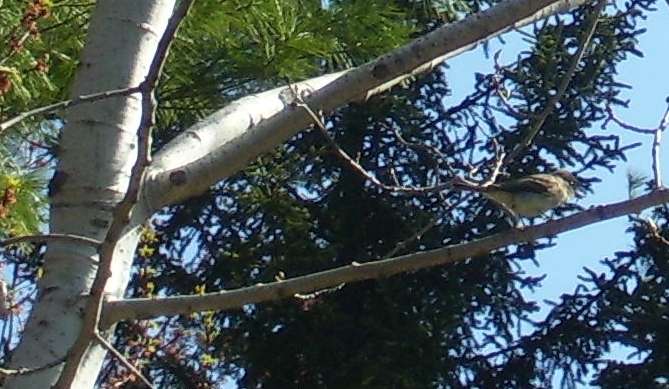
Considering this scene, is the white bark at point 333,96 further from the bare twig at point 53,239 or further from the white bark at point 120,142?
the bare twig at point 53,239

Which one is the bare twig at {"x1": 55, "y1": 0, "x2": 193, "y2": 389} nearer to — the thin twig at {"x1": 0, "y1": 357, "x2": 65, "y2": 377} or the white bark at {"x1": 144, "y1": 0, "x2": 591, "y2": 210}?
the thin twig at {"x1": 0, "y1": 357, "x2": 65, "y2": 377}

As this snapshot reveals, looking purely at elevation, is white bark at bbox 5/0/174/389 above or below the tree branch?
above

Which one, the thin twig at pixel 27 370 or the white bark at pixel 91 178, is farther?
the white bark at pixel 91 178

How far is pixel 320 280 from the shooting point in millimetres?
1813

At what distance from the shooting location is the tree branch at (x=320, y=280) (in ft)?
5.97

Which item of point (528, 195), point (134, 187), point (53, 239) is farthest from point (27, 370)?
point (528, 195)

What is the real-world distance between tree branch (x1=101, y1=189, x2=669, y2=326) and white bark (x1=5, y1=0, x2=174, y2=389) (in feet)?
0.20

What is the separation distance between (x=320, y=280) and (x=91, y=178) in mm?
335

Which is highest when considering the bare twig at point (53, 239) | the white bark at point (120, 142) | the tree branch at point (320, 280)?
the white bark at point (120, 142)

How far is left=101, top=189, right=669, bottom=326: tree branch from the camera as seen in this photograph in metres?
1.82

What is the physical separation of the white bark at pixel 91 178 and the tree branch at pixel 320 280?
0.06 meters

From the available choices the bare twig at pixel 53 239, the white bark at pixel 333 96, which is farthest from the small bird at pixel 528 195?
the bare twig at pixel 53 239

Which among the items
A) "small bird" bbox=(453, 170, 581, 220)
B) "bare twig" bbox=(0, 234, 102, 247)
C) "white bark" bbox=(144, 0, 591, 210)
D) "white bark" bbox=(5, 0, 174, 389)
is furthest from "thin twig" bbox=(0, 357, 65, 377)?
"small bird" bbox=(453, 170, 581, 220)

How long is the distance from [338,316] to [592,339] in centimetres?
112
